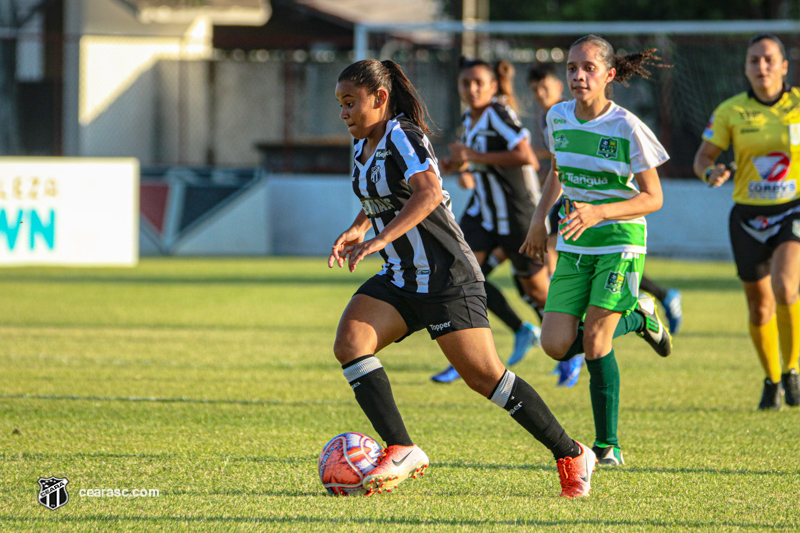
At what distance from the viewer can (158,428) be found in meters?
5.45

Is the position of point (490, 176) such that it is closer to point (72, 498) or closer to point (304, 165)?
point (72, 498)

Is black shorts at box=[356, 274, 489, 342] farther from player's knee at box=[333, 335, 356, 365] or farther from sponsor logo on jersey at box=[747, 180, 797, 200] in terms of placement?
sponsor logo on jersey at box=[747, 180, 797, 200]

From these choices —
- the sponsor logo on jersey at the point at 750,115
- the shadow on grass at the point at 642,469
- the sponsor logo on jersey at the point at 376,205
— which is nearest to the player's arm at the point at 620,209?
the sponsor logo on jersey at the point at 376,205

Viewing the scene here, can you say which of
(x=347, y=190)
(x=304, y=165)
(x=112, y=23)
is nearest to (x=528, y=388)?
(x=347, y=190)

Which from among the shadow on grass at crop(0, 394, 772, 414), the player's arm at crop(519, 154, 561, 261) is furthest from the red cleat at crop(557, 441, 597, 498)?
the shadow on grass at crop(0, 394, 772, 414)

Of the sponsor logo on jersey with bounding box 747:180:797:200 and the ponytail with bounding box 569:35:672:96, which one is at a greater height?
the ponytail with bounding box 569:35:672:96

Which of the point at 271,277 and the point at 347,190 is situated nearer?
the point at 271,277

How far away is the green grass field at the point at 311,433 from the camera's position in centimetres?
389

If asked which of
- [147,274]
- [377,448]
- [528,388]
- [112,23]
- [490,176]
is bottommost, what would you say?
[147,274]

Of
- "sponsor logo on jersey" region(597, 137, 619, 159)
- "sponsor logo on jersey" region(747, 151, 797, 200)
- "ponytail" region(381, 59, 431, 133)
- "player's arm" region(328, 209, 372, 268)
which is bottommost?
"player's arm" region(328, 209, 372, 268)

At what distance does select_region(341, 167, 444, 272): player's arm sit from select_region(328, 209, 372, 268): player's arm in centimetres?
7

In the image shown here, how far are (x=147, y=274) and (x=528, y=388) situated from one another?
40.3ft

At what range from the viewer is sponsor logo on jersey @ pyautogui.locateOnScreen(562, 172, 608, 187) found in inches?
190

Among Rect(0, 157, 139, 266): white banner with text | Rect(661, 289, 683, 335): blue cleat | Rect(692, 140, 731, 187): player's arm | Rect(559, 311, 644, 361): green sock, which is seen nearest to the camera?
Rect(559, 311, 644, 361): green sock
